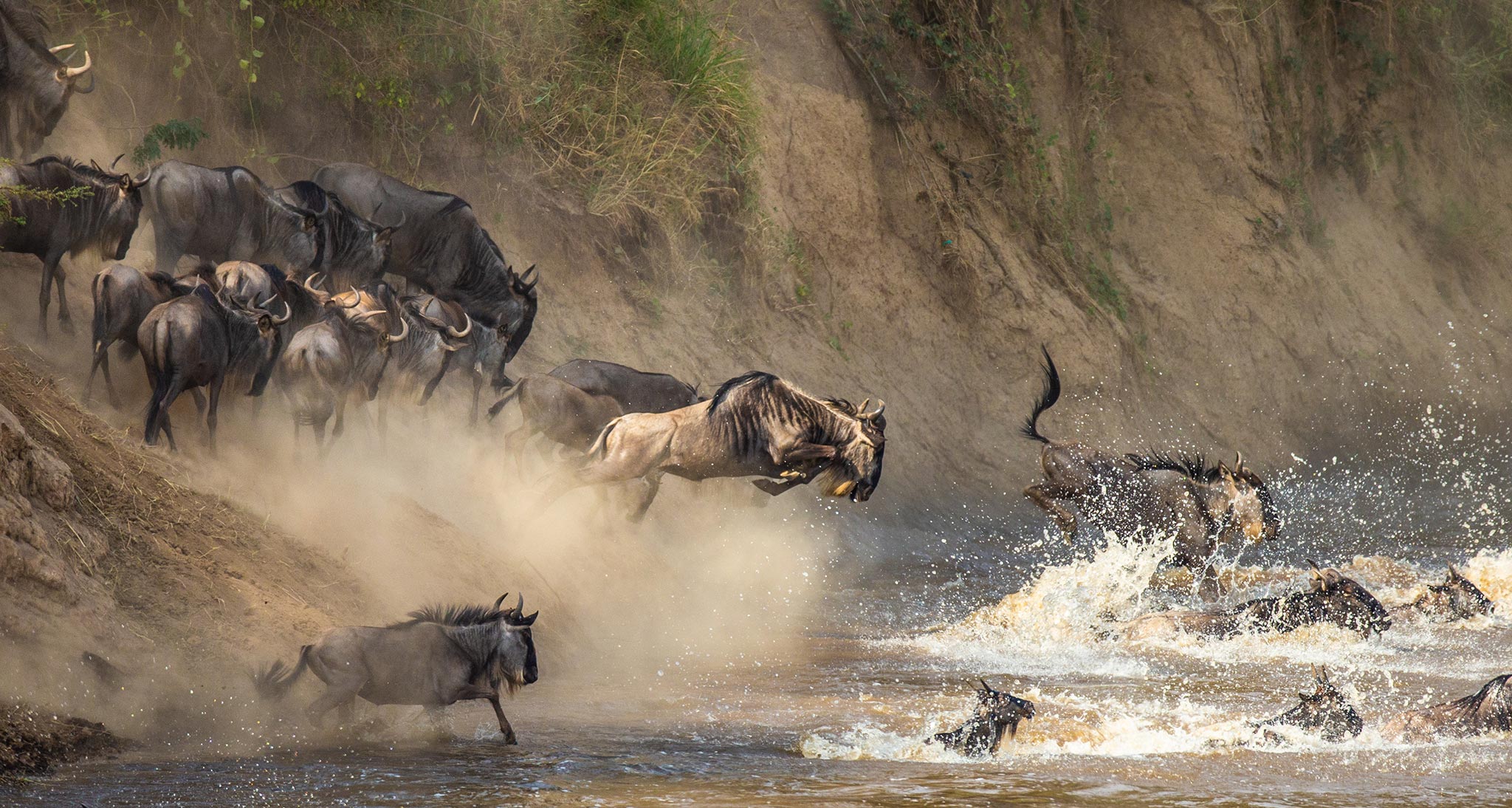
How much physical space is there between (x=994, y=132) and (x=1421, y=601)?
29.2 feet

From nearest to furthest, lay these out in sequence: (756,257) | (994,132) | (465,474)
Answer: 1. (465,474)
2. (756,257)
3. (994,132)

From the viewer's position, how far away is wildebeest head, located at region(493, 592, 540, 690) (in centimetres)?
635

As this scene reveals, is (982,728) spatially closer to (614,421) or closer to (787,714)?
(787,714)

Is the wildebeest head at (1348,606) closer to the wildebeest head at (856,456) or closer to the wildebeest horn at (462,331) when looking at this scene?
the wildebeest head at (856,456)

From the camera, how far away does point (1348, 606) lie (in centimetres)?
927

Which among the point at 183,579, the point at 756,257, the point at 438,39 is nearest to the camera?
the point at 183,579

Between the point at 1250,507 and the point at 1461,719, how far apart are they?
15.8 feet

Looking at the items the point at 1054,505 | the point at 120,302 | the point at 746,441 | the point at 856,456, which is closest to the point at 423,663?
the point at 120,302

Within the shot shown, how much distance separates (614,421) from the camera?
9.35m

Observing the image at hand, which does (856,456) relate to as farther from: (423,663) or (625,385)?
(423,663)

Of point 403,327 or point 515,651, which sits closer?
point 515,651

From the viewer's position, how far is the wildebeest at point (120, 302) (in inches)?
319

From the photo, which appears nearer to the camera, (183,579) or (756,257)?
(183,579)

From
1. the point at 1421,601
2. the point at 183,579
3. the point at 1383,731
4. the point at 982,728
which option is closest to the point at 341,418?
the point at 183,579
